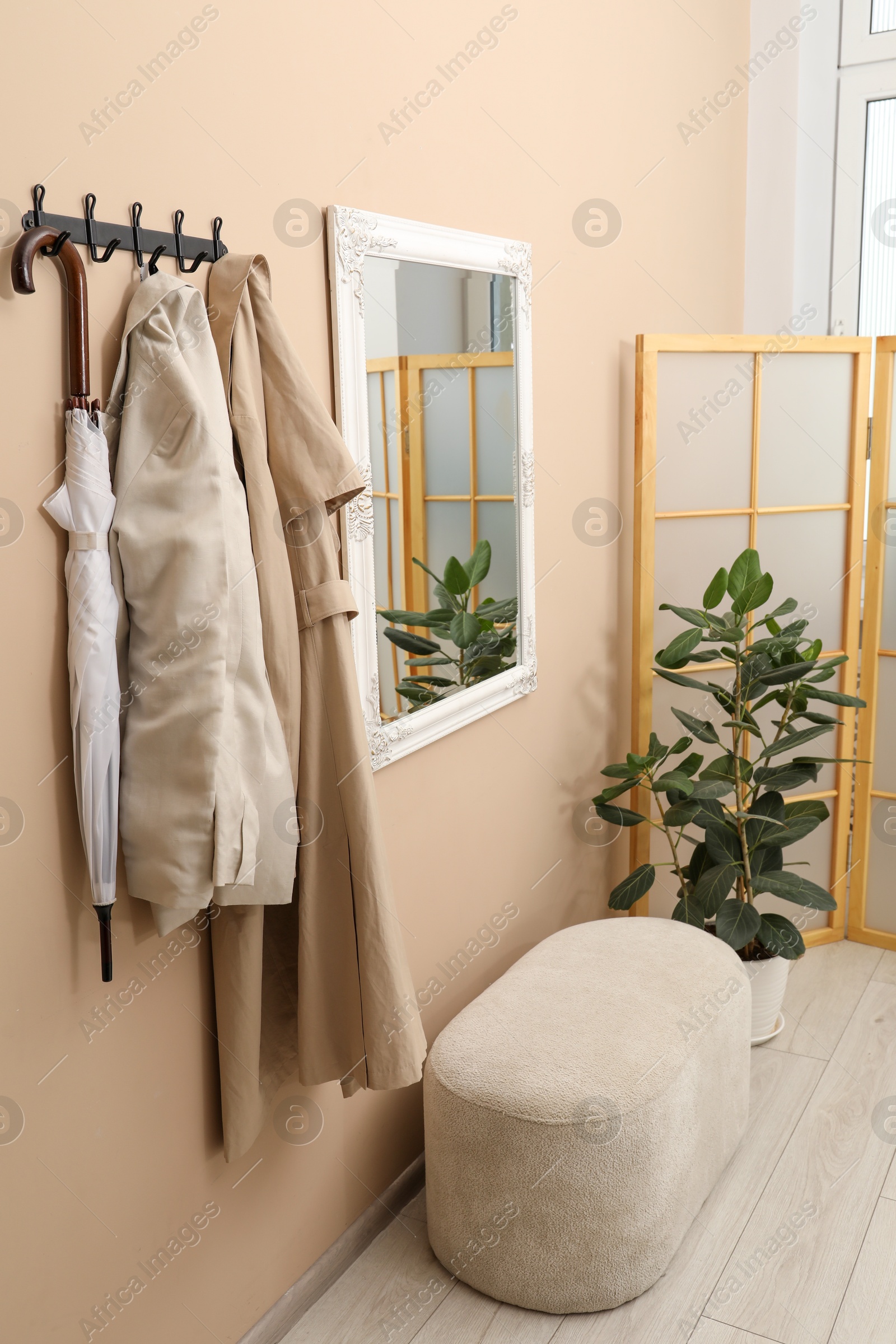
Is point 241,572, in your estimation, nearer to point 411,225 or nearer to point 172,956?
point 172,956

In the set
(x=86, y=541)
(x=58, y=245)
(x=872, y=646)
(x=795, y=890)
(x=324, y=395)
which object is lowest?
(x=795, y=890)

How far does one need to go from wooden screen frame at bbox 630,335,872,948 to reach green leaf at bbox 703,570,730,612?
0.15 m

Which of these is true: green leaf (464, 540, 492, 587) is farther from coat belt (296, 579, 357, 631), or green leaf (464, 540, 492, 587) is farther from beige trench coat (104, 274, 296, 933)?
beige trench coat (104, 274, 296, 933)

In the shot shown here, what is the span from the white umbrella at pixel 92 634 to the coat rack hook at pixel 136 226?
0.78 feet

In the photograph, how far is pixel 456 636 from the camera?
7.04 ft

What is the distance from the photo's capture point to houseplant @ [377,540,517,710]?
1.99m

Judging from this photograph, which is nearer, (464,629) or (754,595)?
(464,629)

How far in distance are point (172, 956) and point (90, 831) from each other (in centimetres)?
32

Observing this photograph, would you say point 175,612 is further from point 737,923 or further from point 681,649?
point 737,923

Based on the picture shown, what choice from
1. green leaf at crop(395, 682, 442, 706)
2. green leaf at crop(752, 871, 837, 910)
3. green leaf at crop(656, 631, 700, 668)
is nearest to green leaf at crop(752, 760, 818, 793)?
green leaf at crop(752, 871, 837, 910)

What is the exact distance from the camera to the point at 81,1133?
1.39 meters

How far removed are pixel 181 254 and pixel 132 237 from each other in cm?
8

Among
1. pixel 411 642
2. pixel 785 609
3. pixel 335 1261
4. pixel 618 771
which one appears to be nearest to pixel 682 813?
pixel 618 771

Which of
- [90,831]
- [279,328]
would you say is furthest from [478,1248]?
[279,328]
